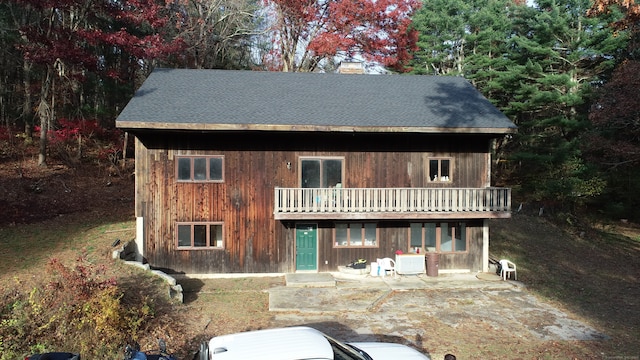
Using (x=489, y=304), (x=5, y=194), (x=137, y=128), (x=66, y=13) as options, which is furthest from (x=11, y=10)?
(x=489, y=304)

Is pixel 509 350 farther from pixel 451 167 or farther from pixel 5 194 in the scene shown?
pixel 5 194

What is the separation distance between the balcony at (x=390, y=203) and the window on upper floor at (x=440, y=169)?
1120 millimetres

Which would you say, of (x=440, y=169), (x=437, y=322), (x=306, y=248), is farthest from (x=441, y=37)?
(x=437, y=322)

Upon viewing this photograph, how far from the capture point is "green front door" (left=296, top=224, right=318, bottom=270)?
56.4 ft

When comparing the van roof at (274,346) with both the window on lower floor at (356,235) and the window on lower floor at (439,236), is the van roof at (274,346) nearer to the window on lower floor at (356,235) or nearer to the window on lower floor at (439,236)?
the window on lower floor at (356,235)

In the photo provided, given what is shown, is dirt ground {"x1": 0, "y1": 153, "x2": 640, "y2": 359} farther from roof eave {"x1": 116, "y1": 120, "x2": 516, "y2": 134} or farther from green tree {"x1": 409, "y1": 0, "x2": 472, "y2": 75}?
green tree {"x1": 409, "y1": 0, "x2": 472, "y2": 75}

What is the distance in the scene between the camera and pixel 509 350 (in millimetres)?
10312

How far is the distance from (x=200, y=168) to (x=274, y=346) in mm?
11926

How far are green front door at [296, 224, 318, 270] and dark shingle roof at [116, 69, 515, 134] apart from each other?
396 cm

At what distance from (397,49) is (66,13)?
2392 centimetres

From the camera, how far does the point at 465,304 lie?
45.8 feet

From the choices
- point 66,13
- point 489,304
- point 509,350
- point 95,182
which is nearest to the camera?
point 509,350

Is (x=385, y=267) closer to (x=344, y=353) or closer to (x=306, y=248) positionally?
(x=306, y=248)

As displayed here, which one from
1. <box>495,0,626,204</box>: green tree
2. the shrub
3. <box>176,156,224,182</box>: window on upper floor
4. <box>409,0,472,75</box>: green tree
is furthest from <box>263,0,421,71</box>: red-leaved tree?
the shrub
